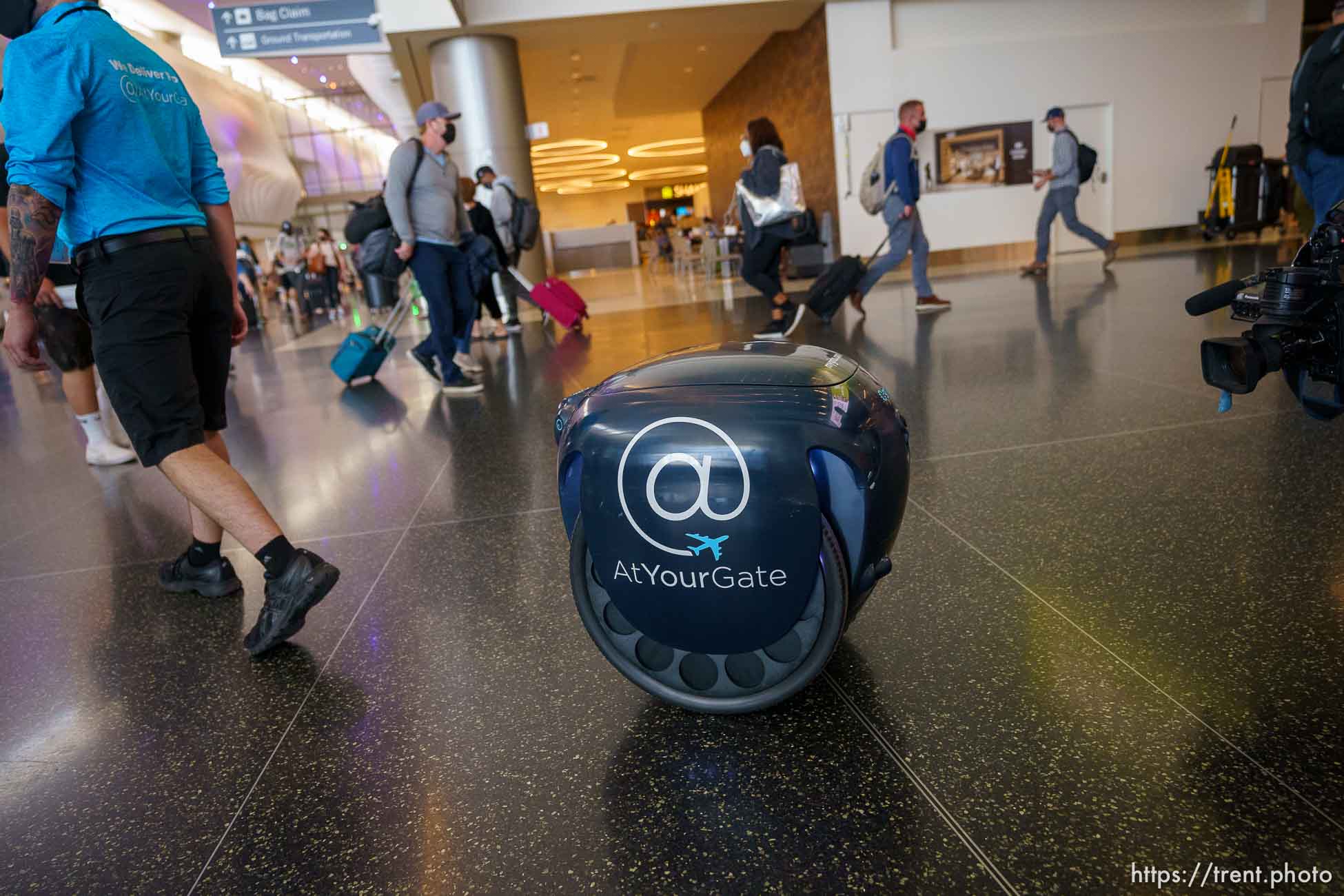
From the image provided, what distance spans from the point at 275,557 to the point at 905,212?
6.80 meters

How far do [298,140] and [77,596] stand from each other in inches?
1377

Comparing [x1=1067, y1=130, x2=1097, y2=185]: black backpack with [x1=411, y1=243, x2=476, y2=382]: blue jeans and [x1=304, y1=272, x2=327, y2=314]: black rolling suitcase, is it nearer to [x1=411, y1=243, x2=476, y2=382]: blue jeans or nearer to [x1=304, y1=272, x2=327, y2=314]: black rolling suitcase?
[x1=411, y1=243, x2=476, y2=382]: blue jeans

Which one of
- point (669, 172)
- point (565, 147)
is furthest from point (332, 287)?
point (669, 172)

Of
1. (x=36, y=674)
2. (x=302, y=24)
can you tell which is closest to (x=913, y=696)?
(x=36, y=674)

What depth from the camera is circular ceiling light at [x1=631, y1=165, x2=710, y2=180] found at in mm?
42625

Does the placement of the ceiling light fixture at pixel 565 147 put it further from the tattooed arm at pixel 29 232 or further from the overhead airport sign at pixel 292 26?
the tattooed arm at pixel 29 232

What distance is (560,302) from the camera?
8.94 meters

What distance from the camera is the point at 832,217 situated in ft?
46.6

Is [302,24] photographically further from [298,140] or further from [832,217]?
[298,140]

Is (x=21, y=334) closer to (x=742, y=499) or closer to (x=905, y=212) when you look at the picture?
(x=742, y=499)

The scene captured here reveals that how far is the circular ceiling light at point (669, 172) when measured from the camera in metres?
42.6

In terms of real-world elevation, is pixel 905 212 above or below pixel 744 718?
above

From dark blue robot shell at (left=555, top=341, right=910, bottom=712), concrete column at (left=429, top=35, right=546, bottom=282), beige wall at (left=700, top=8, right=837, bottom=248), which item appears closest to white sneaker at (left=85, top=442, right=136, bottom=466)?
dark blue robot shell at (left=555, top=341, right=910, bottom=712)

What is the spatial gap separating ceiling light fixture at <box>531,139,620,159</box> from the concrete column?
16.6 metres
